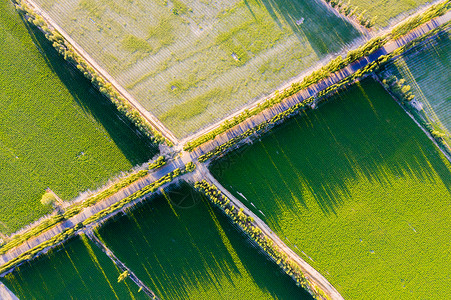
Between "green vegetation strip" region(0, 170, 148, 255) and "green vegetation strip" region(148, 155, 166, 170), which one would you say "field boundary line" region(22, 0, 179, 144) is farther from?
"green vegetation strip" region(0, 170, 148, 255)

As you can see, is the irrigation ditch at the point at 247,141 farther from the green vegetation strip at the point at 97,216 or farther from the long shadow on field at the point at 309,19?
the long shadow on field at the point at 309,19

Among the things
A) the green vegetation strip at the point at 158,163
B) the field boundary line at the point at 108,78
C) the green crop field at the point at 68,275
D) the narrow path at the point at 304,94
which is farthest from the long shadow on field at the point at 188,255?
the field boundary line at the point at 108,78

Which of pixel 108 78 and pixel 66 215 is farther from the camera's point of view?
pixel 108 78

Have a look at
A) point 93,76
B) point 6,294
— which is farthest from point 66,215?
point 93,76

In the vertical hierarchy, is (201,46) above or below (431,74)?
above

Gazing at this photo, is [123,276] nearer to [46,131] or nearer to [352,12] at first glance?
[46,131]

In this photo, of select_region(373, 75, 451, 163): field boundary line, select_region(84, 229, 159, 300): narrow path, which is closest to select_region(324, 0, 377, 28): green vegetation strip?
select_region(373, 75, 451, 163): field boundary line
